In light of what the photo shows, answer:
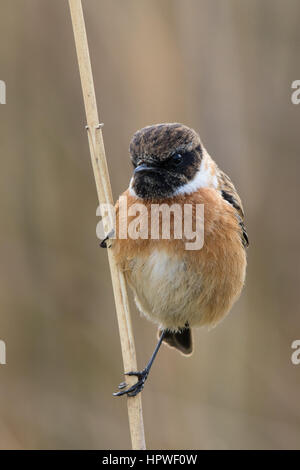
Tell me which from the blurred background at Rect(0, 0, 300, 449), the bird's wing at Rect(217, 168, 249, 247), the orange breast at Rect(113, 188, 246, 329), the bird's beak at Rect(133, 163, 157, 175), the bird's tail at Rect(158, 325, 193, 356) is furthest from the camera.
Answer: the blurred background at Rect(0, 0, 300, 449)

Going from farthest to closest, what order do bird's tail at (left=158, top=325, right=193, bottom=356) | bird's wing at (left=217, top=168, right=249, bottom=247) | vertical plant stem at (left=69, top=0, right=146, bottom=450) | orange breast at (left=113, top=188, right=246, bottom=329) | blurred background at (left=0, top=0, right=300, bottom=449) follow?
blurred background at (left=0, top=0, right=300, bottom=449) < bird's tail at (left=158, top=325, right=193, bottom=356) < bird's wing at (left=217, top=168, right=249, bottom=247) < orange breast at (left=113, top=188, right=246, bottom=329) < vertical plant stem at (left=69, top=0, right=146, bottom=450)

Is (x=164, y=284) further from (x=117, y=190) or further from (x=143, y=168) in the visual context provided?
(x=117, y=190)

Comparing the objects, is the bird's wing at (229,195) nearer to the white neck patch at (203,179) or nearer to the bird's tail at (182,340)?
the white neck patch at (203,179)

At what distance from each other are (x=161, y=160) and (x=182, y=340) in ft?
5.58

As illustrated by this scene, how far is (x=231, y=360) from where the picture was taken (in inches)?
217

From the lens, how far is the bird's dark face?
11.9 ft

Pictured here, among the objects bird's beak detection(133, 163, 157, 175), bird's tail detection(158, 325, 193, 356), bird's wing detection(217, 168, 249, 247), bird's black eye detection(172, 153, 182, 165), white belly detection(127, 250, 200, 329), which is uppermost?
bird's black eye detection(172, 153, 182, 165)

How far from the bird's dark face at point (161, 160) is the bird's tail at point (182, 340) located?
4.70ft

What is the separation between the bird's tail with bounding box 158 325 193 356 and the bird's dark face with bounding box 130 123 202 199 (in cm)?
143

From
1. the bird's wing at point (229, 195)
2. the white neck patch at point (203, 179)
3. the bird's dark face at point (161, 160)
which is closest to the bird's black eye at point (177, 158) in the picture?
the bird's dark face at point (161, 160)

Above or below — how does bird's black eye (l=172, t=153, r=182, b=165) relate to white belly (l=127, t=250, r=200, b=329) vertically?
above

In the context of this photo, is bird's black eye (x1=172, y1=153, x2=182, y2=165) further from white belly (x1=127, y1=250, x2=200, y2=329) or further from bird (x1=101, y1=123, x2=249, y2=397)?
white belly (x1=127, y1=250, x2=200, y2=329)

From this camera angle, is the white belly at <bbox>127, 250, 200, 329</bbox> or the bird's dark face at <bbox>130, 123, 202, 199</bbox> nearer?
the bird's dark face at <bbox>130, 123, 202, 199</bbox>

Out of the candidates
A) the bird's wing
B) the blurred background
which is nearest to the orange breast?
the bird's wing
